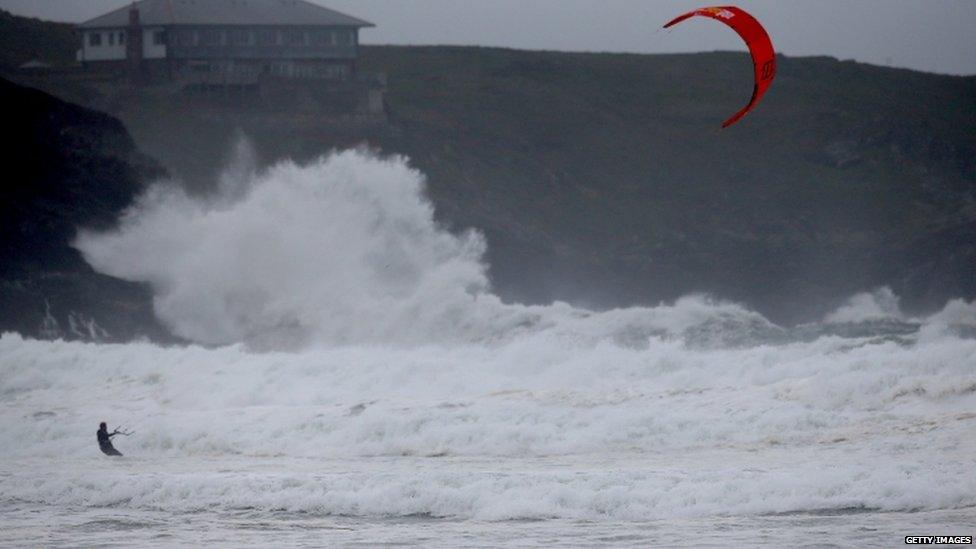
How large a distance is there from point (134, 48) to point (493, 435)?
131ft

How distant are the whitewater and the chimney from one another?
80.6 ft

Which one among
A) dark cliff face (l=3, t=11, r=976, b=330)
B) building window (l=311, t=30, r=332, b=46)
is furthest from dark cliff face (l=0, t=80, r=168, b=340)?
building window (l=311, t=30, r=332, b=46)

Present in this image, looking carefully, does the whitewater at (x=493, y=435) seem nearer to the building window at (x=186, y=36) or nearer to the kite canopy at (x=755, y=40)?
the kite canopy at (x=755, y=40)

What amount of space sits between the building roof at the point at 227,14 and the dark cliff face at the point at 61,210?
43.3ft

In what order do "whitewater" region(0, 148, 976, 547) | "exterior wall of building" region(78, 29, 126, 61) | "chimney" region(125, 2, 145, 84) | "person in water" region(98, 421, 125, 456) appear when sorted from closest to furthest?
"whitewater" region(0, 148, 976, 547) < "person in water" region(98, 421, 125, 456) < "chimney" region(125, 2, 145, 84) < "exterior wall of building" region(78, 29, 126, 61)

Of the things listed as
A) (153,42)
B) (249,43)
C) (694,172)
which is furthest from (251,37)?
(694,172)

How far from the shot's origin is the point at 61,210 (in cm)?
3712

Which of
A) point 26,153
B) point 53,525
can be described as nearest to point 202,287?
point 26,153

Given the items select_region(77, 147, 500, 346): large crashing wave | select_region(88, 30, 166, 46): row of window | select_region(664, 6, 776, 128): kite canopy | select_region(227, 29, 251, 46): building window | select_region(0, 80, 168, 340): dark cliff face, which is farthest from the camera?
select_region(88, 30, 166, 46): row of window

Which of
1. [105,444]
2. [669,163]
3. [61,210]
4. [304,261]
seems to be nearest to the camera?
[105,444]

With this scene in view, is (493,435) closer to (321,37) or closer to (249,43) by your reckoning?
(249,43)

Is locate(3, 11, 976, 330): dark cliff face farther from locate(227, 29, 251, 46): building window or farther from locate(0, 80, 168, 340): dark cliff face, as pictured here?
locate(227, 29, 251, 46): building window

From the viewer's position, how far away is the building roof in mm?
55969

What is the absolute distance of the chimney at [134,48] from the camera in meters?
55.1
